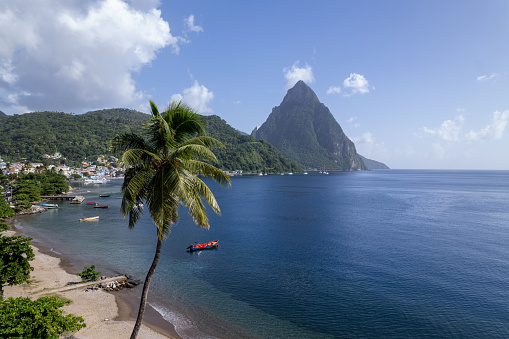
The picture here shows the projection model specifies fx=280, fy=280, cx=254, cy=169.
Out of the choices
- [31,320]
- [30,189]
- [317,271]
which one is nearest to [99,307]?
[31,320]

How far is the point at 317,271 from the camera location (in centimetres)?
4062

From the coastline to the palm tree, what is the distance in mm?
17710

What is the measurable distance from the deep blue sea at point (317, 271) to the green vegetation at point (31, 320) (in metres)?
13.6

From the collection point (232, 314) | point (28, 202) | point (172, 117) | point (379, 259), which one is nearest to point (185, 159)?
point (172, 117)

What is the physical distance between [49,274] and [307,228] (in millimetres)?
50125

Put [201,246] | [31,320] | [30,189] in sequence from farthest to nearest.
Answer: [30,189], [201,246], [31,320]

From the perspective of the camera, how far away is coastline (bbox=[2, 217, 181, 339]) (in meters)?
24.7

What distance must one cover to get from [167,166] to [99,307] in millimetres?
25608

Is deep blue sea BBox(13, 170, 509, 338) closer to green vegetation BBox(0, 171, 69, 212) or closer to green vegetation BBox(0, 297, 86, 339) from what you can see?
green vegetation BBox(0, 171, 69, 212)

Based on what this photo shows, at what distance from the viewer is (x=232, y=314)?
95.0 feet

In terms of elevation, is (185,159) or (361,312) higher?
(185,159)

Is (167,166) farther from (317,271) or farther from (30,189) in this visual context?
(30,189)

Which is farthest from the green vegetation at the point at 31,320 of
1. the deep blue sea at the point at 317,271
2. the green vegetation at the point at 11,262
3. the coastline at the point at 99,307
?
the green vegetation at the point at 11,262

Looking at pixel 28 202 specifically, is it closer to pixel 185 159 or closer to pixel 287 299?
pixel 287 299
